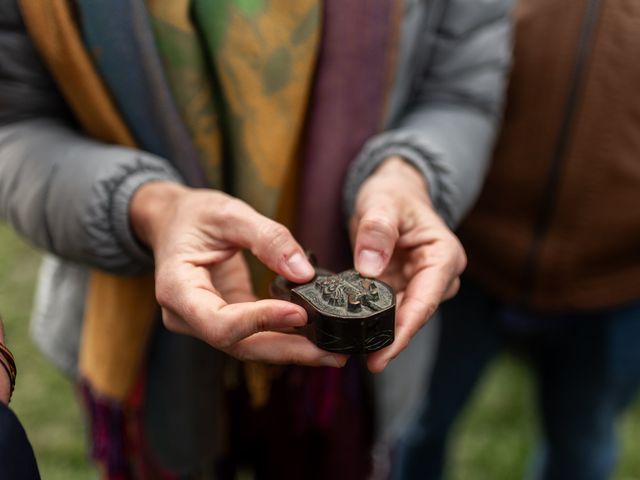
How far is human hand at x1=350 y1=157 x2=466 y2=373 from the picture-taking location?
27.9 inches

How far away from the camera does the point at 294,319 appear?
63 cm

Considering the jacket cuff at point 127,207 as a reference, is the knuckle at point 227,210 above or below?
above

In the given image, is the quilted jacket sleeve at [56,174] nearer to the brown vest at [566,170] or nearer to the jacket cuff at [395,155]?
the jacket cuff at [395,155]

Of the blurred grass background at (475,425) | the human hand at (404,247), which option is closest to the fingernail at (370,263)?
the human hand at (404,247)

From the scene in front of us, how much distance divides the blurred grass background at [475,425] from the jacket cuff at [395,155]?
106 centimetres

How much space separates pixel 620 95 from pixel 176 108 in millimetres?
665

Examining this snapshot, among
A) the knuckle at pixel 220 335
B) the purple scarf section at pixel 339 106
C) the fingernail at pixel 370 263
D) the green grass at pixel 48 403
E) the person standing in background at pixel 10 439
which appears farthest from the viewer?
the green grass at pixel 48 403

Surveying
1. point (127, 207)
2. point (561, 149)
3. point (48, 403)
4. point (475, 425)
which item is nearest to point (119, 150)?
point (127, 207)

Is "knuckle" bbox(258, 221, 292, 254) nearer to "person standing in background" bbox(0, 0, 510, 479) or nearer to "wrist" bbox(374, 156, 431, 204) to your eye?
"person standing in background" bbox(0, 0, 510, 479)

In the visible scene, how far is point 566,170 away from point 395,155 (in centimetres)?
35

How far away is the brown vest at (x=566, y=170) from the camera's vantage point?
1.02 m

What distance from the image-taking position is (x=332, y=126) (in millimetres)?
906

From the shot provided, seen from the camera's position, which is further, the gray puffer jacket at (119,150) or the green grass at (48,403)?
the green grass at (48,403)

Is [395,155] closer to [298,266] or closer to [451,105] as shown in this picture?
[451,105]
